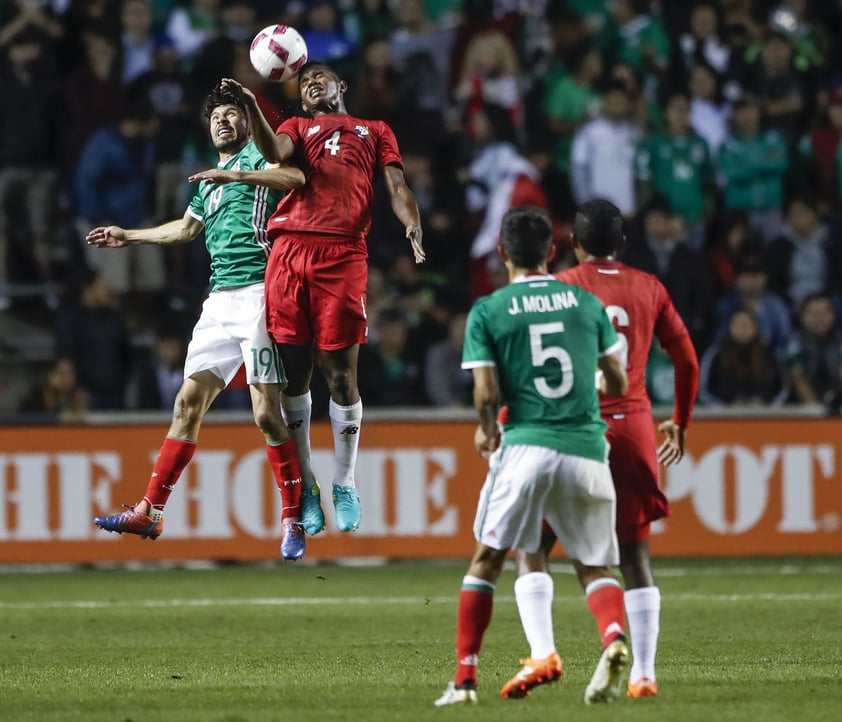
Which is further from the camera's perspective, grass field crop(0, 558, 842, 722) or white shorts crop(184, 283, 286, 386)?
white shorts crop(184, 283, 286, 386)

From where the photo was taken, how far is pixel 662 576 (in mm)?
13414

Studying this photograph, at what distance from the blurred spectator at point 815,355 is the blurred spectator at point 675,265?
2.94 feet

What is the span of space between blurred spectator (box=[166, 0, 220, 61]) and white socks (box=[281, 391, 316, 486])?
27.8ft

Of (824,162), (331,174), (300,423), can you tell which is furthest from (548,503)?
(824,162)

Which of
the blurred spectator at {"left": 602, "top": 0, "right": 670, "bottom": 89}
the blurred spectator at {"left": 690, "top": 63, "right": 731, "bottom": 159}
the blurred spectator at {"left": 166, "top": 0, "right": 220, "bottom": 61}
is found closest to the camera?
the blurred spectator at {"left": 166, "top": 0, "right": 220, "bottom": 61}

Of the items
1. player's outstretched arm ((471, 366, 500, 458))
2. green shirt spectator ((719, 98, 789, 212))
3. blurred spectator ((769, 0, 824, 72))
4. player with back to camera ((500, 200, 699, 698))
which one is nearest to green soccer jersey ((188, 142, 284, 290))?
player with back to camera ((500, 200, 699, 698))

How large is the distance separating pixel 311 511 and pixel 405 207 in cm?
178

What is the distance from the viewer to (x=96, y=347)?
15.0m

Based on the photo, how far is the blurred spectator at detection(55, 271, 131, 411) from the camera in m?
15.0

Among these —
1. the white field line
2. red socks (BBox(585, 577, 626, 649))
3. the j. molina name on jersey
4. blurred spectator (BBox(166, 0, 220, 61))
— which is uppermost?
blurred spectator (BBox(166, 0, 220, 61))

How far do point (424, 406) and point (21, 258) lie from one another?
13.3 ft

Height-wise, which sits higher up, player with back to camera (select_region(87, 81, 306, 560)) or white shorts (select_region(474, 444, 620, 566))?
player with back to camera (select_region(87, 81, 306, 560))

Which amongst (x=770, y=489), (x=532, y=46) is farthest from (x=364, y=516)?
(x=532, y=46)

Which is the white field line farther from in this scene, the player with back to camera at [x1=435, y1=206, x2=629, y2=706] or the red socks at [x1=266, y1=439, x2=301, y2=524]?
the player with back to camera at [x1=435, y1=206, x2=629, y2=706]
